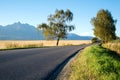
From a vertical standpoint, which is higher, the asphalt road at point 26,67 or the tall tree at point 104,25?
the tall tree at point 104,25

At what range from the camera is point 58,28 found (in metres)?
76.9

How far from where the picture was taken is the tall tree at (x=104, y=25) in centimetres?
8975

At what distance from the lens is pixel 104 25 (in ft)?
295

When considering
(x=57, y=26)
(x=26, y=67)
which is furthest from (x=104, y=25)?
(x=26, y=67)

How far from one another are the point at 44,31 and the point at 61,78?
214ft

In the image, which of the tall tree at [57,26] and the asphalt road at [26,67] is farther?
the tall tree at [57,26]

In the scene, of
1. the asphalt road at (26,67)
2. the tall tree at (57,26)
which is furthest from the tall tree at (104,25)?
the asphalt road at (26,67)

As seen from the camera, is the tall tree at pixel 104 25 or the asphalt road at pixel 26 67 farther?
the tall tree at pixel 104 25

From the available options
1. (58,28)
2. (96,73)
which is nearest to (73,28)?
(58,28)

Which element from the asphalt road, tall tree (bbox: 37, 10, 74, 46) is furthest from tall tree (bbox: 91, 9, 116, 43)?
the asphalt road

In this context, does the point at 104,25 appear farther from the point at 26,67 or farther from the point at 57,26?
the point at 26,67

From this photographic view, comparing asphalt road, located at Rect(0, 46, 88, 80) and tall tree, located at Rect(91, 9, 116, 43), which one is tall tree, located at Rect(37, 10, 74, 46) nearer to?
tall tree, located at Rect(91, 9, 116, 43)

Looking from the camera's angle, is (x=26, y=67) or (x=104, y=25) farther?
(x=104, y=25)

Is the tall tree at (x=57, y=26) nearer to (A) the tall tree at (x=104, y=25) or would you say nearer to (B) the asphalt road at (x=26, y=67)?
(A) the tall tree at (x=104, y=25)
